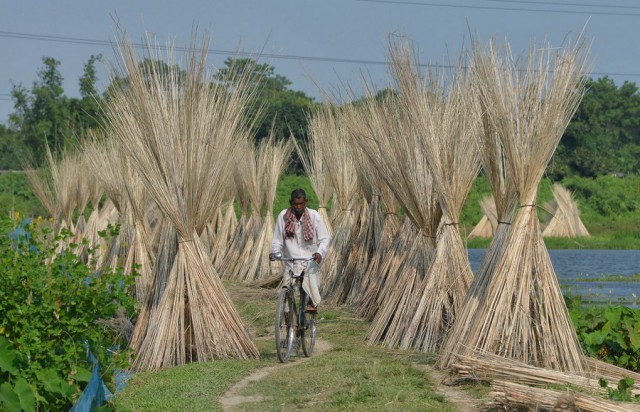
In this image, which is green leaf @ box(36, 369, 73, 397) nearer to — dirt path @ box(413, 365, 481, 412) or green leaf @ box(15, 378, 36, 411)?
green leaf @ box(15, 378, 36, 411)

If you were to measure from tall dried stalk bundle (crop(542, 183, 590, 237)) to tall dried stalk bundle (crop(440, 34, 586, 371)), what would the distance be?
22.7 meters

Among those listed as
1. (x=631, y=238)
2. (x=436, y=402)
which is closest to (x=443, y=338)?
(x=436, y=402)

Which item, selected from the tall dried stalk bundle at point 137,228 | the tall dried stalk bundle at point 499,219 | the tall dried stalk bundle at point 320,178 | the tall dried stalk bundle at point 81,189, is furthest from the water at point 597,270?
the tall dried stalk bundle at point 81,189

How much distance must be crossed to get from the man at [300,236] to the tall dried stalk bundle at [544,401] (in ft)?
9.60

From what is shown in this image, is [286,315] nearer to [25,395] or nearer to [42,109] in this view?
[25,395]

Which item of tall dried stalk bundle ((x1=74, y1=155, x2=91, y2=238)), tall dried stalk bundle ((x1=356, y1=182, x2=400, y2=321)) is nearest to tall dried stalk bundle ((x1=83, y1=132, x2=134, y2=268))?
tall dried stalk bundle ((x1=74, y1=155, x2=91, y2=238))

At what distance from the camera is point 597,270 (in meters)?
20.8

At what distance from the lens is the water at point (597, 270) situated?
48.4 feet

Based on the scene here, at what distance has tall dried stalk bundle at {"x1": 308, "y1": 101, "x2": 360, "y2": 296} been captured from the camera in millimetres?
13375

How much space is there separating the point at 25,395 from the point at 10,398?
4.0 inches

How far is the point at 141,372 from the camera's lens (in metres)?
8.05

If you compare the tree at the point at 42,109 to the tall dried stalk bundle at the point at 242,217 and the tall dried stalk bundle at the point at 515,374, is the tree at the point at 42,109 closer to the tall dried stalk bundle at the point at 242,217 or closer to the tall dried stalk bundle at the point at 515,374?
the tall dried stalk bundle at the point at 242,217

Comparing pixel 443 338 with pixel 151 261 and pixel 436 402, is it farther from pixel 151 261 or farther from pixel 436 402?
pixel 151 261

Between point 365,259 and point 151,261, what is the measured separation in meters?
3.24
